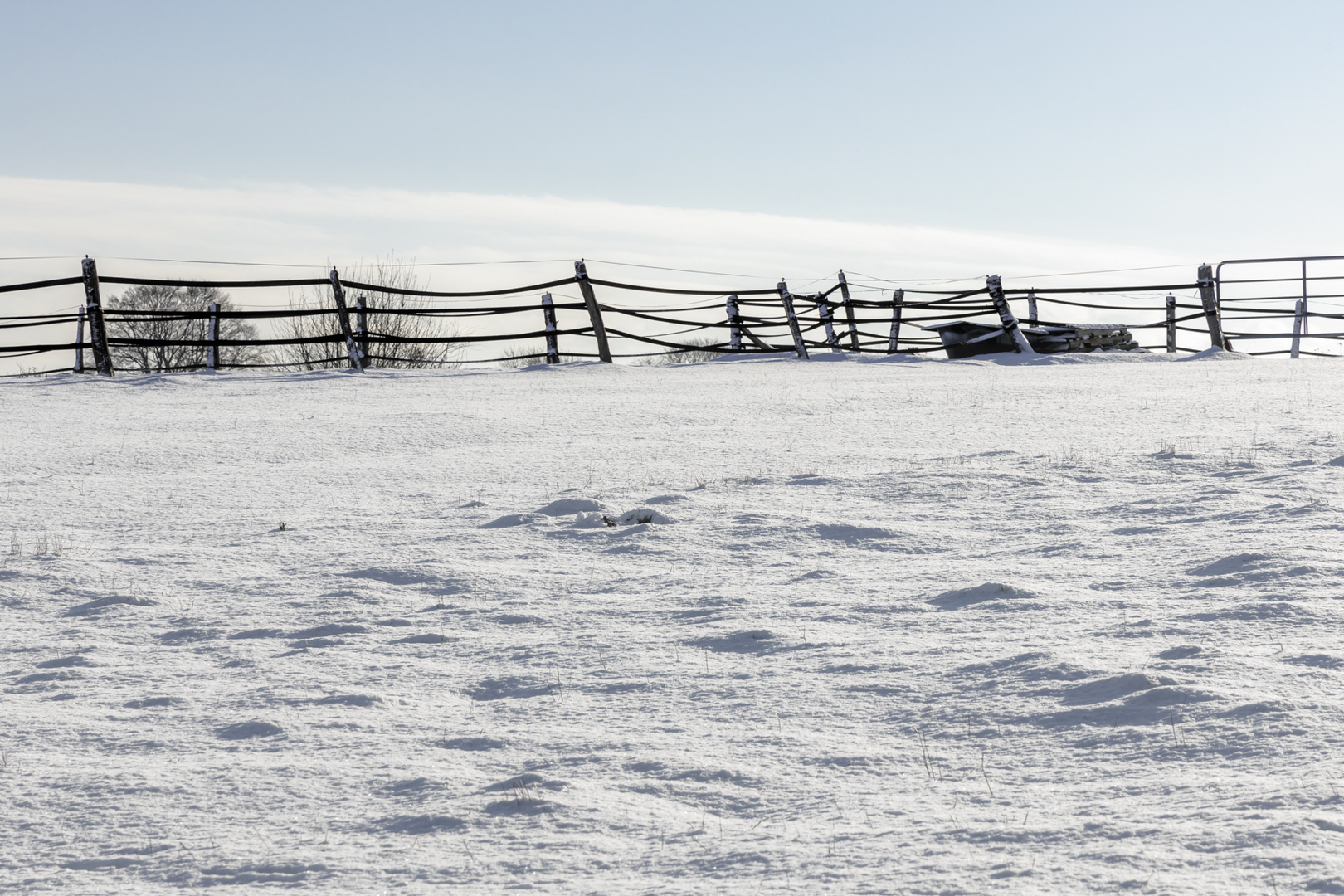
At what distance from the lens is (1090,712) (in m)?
3.11

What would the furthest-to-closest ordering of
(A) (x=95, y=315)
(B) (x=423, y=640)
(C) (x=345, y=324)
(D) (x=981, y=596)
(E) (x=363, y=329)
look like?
(E) (x=363, y=329), (C) (x=345, y=324), (A) (x=95, y=315), (D) (x=981, y=596), (B) (x=423, y=640)

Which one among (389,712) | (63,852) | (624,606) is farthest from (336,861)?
(624,606)

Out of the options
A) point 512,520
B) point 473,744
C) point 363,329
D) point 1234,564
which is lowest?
point 473,744

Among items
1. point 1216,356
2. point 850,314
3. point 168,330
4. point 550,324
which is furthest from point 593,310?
point 168,330

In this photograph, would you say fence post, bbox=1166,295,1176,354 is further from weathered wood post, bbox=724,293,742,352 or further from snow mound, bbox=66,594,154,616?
snow mound, bbox=66,594,154,616

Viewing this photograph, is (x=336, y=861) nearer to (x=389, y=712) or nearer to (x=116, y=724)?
(x=389, y=712)

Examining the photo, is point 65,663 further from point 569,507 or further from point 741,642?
point 569,507

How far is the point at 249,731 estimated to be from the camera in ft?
10.6

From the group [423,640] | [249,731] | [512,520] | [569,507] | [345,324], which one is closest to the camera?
[249,731]

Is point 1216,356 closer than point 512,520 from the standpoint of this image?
No

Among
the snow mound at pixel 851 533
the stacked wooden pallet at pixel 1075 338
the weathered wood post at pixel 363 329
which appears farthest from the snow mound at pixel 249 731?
the stacked wooden pallet at pixel 1075 338

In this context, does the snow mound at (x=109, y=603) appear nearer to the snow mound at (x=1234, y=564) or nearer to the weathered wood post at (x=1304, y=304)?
the snow mound at (x=1234, y=564)

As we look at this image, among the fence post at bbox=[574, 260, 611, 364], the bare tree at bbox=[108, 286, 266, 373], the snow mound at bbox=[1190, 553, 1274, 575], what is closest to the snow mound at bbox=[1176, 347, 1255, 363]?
the fence post at bbox=[574, 260, 611, 364]

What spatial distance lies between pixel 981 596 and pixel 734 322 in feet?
46.0
